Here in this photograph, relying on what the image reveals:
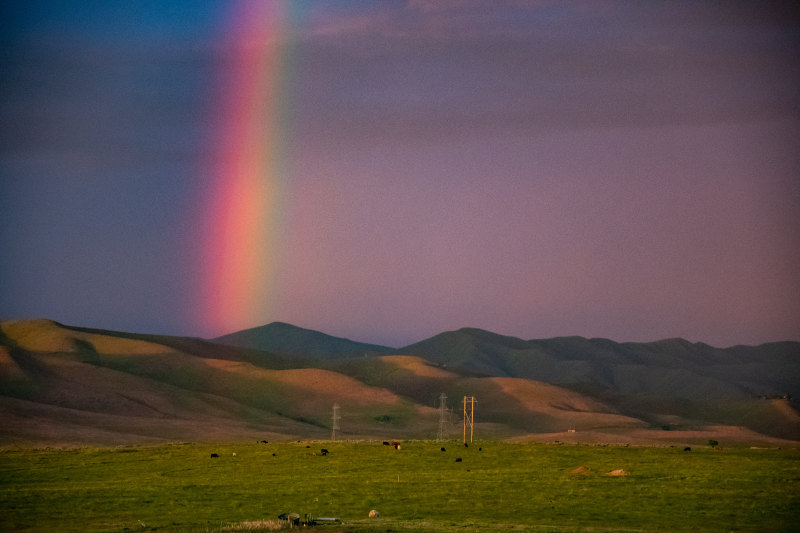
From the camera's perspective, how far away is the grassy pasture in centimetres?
3450

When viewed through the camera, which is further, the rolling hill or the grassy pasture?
the rolling hill

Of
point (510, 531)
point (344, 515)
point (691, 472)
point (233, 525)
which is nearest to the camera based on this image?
point (510, 531)

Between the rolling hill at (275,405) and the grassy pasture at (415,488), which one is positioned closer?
the grassy pasture at (415,488)

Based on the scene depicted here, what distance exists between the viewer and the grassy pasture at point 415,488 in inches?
1358

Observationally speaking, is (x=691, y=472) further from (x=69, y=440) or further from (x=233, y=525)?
(x=69, y=440)

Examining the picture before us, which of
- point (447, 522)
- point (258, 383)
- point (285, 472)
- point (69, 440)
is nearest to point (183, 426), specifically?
point (69, 440)

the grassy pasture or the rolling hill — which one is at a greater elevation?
the rolling hill

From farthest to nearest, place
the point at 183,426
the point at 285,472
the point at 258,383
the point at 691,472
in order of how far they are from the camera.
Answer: the point at 258,383
the point at 183,426
the point at 285,472
the point at 691,472

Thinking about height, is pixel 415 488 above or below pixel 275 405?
below

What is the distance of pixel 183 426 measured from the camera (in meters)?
118

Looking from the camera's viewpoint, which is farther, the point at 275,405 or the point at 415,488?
the point at 275,405

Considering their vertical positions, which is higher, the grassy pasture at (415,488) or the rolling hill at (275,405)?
the rolling hill at (275,405)

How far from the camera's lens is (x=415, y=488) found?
1694 inches

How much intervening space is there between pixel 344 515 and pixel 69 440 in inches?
2711
